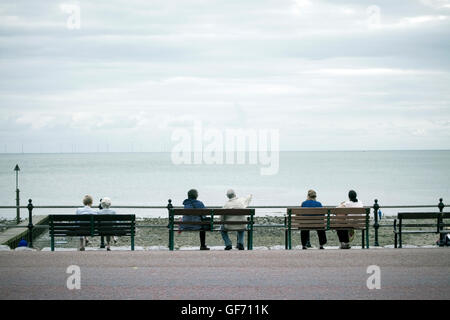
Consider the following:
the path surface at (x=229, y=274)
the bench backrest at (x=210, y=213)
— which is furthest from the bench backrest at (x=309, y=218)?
the path surface at (x=229, y=274)

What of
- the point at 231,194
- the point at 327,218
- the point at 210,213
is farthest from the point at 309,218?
the point at 210,213

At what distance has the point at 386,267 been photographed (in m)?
11.2

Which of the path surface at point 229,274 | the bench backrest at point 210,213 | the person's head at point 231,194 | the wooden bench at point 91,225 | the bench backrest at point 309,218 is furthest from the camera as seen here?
the person's head at point 231,194

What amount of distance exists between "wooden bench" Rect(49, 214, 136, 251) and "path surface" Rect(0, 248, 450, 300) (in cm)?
101

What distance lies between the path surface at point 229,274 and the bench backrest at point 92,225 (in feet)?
3.31

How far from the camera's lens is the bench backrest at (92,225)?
1417 centimetres

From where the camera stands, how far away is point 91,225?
46.5 feet

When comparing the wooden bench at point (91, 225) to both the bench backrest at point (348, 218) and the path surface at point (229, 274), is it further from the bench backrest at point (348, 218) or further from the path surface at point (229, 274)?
the bench backrest at point (348, 218)

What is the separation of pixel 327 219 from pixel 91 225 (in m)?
5.24

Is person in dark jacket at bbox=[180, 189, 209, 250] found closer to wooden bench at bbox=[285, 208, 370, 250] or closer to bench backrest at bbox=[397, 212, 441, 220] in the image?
wooden bench at bbox=[285, 208, 370, 250]

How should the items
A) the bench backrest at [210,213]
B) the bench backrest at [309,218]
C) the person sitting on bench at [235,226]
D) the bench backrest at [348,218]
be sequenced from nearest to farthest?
the bench backrest at [210,213], the person sitting on bench at [235,226], the bench backrest at [309,218], the bench backrest at [348,218]

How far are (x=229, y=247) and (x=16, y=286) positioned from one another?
18.4 feet

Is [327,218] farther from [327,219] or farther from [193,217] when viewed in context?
[193,217]

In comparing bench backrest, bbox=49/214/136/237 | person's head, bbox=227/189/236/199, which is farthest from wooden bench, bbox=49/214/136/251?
person's head, bbox=227/189/236/199
